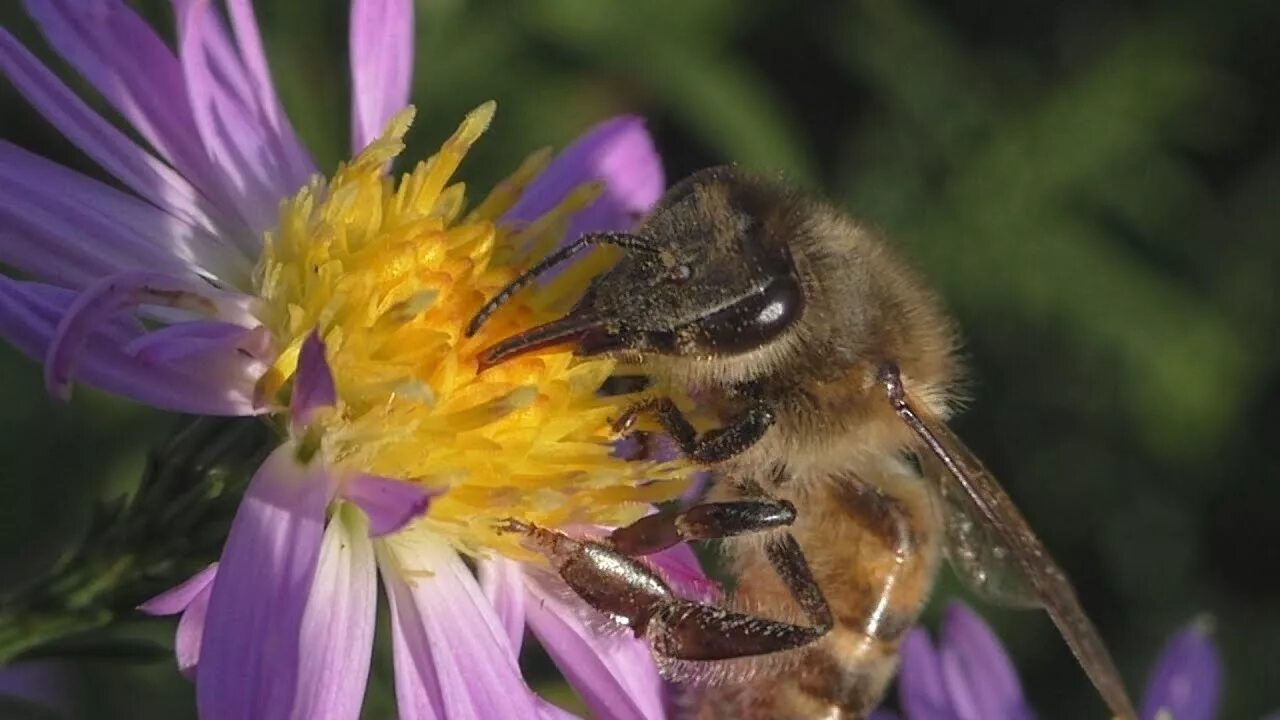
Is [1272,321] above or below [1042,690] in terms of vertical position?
above

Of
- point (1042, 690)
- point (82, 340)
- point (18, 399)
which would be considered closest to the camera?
point (82, 340)

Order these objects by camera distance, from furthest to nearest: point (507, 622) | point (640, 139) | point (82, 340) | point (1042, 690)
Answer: point (1042, 690), point (640, 139), point (507, 622), point (82, 340)

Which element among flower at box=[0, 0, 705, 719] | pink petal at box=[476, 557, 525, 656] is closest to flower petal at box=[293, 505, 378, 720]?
flower at box=[0, 0, 705, 719]

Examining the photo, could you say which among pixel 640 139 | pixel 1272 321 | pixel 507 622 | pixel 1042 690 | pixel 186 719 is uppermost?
pixel 640 139

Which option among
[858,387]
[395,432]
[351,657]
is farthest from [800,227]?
[351,657]

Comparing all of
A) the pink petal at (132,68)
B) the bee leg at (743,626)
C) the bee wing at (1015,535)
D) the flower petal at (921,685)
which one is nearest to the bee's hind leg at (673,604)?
the bee leg at (743,626)

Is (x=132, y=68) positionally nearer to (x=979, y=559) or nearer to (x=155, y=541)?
(x=155, y=541)

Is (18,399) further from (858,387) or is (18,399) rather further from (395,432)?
(858,387)

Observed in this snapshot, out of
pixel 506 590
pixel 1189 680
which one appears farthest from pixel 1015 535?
pixel 1189 680
